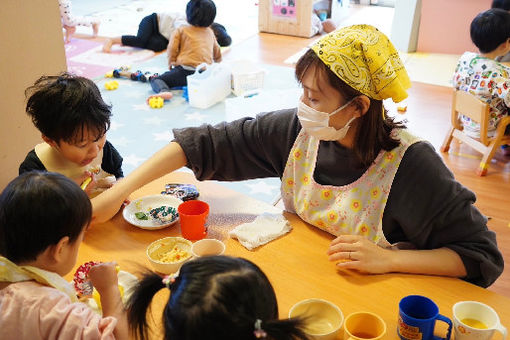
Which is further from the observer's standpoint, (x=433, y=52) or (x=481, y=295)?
(x=433, y=52)

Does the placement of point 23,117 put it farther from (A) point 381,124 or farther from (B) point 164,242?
(A) point 381,124

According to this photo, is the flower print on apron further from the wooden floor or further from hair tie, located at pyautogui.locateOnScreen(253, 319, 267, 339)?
the wooden floor

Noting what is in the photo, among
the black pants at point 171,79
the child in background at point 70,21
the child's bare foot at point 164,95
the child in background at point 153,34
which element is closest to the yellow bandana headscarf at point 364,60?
the child's bare foot at point 164,95

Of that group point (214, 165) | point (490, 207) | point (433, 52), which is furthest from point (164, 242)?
point (433, 52)

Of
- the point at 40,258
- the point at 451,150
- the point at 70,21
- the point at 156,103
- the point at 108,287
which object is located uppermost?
the point at 40,258

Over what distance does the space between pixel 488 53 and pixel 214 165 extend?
255 centimetres

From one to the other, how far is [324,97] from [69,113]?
748mm

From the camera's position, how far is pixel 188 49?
14.8ft

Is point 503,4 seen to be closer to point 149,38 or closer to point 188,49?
point 188,49

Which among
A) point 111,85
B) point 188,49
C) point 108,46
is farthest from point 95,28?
point 188,49

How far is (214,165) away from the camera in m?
1.69

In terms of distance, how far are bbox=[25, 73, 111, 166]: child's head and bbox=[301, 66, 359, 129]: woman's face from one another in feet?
2.07

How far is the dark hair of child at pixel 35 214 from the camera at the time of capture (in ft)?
3.32

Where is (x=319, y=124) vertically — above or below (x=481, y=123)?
above
